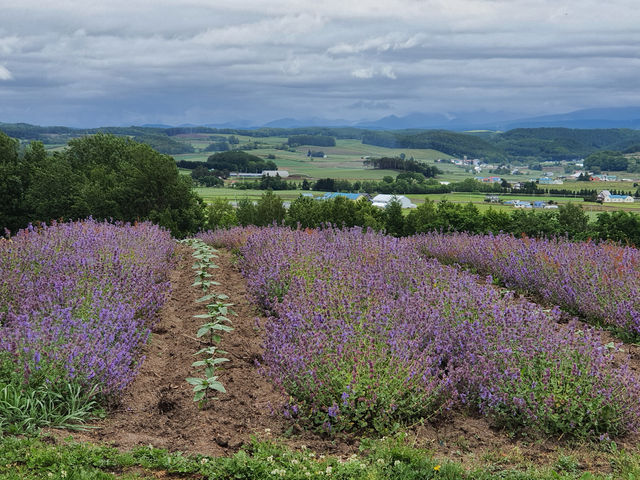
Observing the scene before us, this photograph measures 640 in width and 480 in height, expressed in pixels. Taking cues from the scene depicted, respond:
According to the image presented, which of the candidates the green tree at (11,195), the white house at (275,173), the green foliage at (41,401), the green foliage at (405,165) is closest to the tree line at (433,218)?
the green tree at (11,195)

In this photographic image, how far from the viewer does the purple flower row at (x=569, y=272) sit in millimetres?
6461

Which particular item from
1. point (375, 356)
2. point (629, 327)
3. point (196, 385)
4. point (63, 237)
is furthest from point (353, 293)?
point (63, 237)

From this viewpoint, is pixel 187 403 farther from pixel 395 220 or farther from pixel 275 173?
pixel 275 173

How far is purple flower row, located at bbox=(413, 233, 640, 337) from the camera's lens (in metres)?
6.46

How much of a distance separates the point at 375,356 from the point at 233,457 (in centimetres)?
139

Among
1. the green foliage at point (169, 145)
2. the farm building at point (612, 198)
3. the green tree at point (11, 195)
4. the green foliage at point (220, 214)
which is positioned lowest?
the farm building at point (612, 198)

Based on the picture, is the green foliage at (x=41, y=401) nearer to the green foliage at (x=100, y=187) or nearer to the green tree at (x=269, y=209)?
the green foliage at (x=100, y=187)

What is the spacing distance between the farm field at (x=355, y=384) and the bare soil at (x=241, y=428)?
0.05ft

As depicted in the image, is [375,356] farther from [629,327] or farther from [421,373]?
[629,327]

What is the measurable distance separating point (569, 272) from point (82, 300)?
18.4 ft

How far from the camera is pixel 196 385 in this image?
476 centimetres

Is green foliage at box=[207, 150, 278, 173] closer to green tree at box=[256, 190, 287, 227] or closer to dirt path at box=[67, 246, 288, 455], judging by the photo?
green tree at box=[256, 190, 287, 227]

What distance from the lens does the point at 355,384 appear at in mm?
4125

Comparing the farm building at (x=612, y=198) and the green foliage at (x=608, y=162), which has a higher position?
the green foliage at (x=608, y=162)
